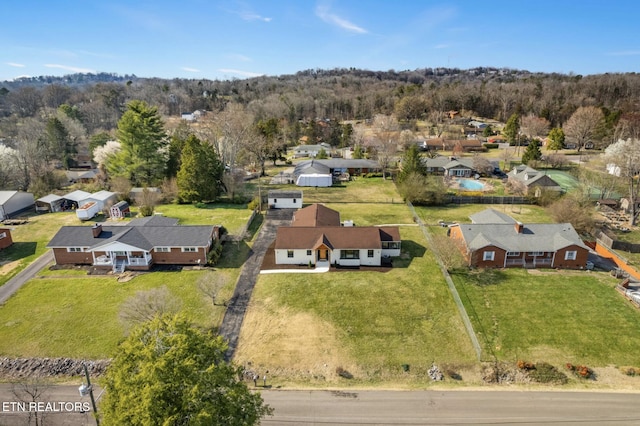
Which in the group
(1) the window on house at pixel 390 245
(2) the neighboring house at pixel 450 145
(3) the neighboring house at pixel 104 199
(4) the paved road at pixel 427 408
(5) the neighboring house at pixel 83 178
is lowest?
(4) the paved road at pixel 427 408

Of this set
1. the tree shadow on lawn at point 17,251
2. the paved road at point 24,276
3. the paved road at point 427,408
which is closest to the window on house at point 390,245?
the paved road at point 427,408

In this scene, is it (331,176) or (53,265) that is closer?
(53,265)

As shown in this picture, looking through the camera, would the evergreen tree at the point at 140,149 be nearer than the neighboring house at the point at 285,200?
No

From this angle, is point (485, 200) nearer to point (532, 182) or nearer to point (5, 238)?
point (532, 182)

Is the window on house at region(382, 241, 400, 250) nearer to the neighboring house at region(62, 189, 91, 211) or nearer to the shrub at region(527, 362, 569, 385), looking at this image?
the shrub at region(527, 362, 569, 385)

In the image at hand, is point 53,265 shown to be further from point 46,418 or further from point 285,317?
point 285,317

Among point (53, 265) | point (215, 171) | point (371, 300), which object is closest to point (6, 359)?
point (53, 265)

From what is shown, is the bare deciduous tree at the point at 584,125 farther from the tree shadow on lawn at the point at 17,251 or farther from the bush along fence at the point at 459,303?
the tree shadow on lawn at the point at 17,251
